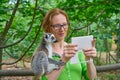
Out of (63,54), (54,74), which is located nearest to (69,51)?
(63,54)

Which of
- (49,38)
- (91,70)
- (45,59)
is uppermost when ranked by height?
(49,38)

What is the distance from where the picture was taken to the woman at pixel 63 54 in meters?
1.72

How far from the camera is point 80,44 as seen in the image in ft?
5.54

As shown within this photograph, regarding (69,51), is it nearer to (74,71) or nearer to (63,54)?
(63,54)

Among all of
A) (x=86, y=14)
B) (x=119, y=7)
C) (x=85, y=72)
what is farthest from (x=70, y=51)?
(x=86, y=14)

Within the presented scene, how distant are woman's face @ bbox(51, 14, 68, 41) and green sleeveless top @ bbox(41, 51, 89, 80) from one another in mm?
121

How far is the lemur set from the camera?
1.71 meters

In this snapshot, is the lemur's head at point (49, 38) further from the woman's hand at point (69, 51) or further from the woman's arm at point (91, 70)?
the woman's arm at point (91, 70)

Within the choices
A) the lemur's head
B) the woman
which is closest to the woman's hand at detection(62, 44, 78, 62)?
the woman

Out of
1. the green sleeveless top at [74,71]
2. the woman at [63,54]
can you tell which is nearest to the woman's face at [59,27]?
the woman at [63,54]

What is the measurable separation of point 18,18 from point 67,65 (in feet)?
6.91

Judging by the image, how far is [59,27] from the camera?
69.6 inches

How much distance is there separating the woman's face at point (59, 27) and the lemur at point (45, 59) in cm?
4

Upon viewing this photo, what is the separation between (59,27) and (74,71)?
0.26 metres
